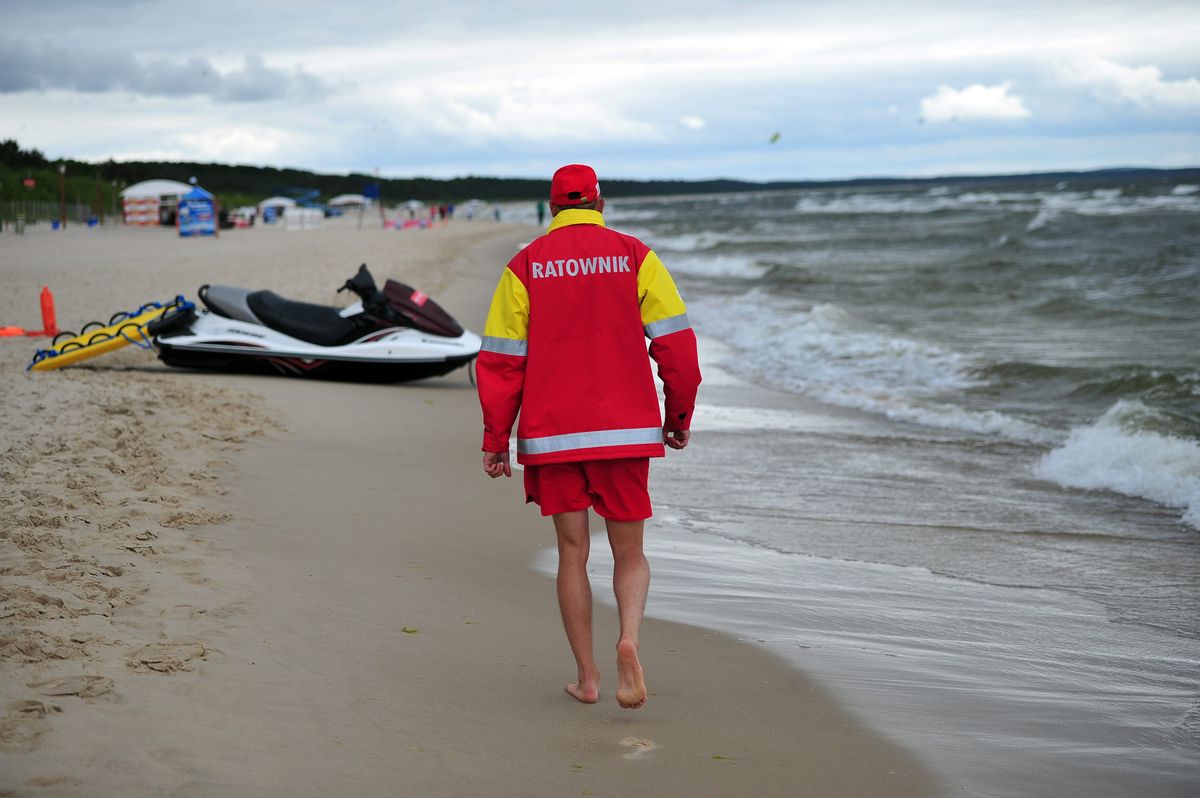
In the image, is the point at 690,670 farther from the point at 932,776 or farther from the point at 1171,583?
the point at 1171,583

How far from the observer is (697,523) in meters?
6.32

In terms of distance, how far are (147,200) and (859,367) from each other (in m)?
43.2

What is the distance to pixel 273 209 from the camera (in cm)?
7100

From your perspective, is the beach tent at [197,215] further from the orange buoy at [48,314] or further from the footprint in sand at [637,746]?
the footprint in sand at [637,746]

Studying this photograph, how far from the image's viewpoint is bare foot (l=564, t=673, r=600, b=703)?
12.0ft

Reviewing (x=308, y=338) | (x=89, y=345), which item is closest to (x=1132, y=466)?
(x=308, y=338)

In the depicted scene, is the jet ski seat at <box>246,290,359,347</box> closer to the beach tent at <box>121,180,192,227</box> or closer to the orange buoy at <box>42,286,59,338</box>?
the orange buoy at <box>42,286,59,338</box>

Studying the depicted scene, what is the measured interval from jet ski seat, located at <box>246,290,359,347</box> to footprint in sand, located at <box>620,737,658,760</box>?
7.37 metres

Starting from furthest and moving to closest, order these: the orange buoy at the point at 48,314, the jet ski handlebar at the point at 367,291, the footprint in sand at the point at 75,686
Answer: the orange buoy at the point at 48,314
the jet ski handlebar at the point at 367,291
the footprint in sand at the point at 75,686

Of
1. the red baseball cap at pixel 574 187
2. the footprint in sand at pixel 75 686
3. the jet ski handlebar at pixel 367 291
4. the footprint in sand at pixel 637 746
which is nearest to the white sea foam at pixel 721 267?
the jet ski handlebar at pixel 367 291

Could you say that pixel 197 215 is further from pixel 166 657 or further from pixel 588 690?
pixel 588 690

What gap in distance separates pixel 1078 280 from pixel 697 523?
21.0 meters

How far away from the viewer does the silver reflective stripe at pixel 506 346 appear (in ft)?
11.8

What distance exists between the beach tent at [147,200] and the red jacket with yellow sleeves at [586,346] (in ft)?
161
